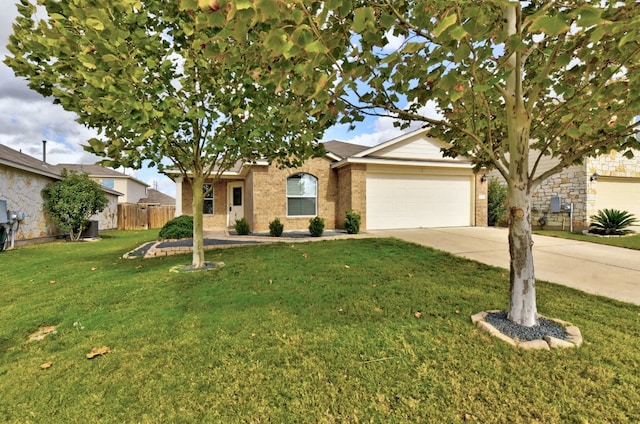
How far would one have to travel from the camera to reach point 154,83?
15.8 ft

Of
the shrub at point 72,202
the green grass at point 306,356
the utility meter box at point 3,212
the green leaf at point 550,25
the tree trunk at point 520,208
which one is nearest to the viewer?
the green leaf at point 550,25

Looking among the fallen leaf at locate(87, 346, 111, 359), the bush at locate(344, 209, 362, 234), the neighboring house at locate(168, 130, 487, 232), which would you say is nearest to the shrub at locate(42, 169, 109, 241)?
the neighboring house at locate(168, 130, 487, 232)

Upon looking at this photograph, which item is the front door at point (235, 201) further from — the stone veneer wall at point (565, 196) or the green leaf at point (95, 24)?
the stone veneer wall at point (565, 196)

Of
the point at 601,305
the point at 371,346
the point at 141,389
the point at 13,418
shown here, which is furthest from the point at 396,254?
the point at 13,418

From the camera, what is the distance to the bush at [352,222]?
11484 millimetres

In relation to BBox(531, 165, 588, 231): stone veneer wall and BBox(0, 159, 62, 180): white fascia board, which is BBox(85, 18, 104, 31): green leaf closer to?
BBox(0, 159, 62, 180): white fascia board

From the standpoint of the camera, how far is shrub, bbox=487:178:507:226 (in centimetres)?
1499

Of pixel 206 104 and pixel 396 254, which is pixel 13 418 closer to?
pixel 206 104

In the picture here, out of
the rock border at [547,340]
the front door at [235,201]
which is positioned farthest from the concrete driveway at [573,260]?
the front door at [235,201]

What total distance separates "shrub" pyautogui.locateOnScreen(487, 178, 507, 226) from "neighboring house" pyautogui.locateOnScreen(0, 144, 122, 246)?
2090 cm

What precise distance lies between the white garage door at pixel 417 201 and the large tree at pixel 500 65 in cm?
906

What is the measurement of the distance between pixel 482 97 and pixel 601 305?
3.31 metres

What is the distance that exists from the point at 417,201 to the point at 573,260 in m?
7.10

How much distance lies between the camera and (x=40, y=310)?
4164mm
